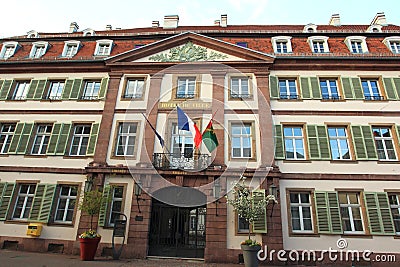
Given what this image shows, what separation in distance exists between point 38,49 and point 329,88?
16.7 meters

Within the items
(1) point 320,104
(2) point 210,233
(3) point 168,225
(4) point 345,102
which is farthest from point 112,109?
(4) point 345,102

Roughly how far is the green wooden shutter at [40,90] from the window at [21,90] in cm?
78

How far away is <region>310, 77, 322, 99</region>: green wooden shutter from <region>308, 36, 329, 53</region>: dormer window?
2.04 meters

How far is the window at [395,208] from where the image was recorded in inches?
447

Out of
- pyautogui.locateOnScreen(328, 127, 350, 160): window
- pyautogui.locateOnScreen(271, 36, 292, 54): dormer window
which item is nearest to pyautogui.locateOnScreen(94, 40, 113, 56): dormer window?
pyautogui.locateOnScreen(271, 36, 292, 54): dormer window

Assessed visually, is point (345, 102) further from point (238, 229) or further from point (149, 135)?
point (149, 135)

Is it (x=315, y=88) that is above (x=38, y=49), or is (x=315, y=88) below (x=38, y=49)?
below

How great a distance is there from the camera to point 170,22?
812 inches

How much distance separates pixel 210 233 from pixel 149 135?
5264 millimetres

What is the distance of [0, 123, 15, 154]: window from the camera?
46.0 feet

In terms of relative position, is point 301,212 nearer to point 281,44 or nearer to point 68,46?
point 281,44

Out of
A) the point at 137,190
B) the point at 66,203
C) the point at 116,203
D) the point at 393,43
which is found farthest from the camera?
the point at 393,43

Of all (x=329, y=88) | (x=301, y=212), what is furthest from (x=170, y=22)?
(x=301, y=212)

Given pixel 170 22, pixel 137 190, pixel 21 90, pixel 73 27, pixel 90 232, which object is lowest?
pixel 90 232
